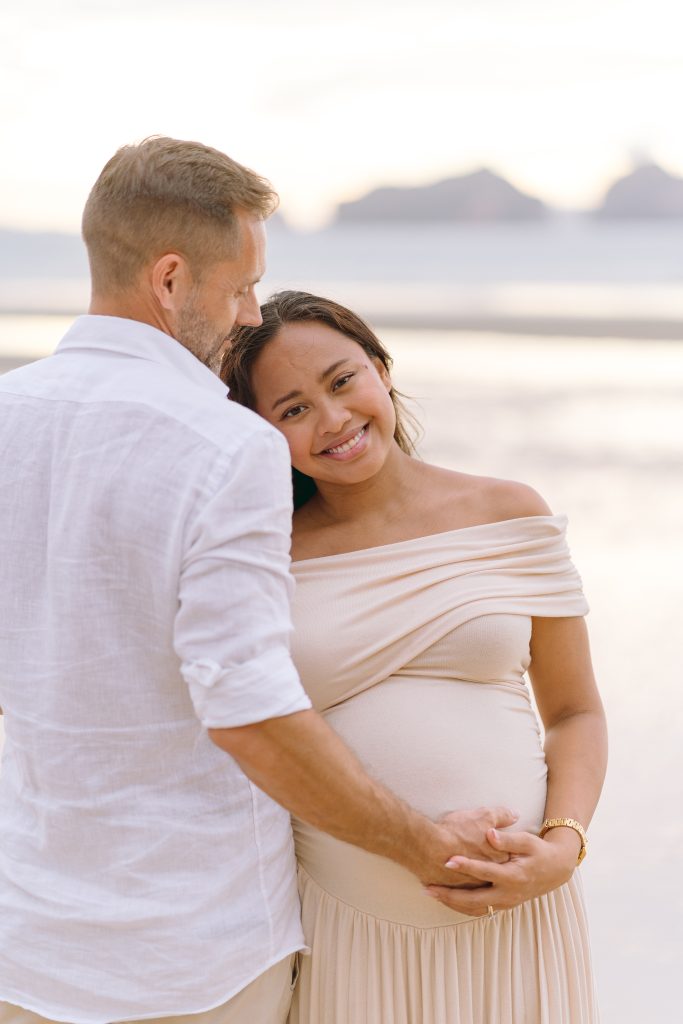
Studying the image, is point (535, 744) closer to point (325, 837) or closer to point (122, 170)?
point (325, 837)

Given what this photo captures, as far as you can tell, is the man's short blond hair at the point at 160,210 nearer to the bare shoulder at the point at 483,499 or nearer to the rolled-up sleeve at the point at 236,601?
the rolled-up sleeve at the point at 236,601

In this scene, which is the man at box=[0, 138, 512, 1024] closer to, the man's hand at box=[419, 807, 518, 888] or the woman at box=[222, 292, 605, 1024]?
the man's hand at box=[419, 807, 518, 888]

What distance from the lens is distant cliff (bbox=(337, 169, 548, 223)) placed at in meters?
28.4

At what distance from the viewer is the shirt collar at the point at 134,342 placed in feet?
5.17

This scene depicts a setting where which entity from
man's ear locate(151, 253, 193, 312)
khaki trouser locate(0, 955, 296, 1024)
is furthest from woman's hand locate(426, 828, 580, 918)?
man's ear locate(151, 253, 193, 312)

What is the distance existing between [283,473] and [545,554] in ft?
2.80

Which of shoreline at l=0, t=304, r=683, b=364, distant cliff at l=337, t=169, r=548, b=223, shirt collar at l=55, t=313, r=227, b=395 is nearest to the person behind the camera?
shirt collar at l=55, t=313, r=227, b=395

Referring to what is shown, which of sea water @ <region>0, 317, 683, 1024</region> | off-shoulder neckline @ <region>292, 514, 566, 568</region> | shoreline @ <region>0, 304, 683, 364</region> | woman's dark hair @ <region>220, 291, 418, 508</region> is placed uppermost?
woman's dark hair @ <region>220, 291, 418, 508</region>

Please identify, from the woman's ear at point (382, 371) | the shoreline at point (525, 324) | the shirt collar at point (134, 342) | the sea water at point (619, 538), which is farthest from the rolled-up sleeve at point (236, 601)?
the shoreline at point (525, 324)

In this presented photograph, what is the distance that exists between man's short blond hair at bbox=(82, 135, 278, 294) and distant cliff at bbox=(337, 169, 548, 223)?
27.4 metres

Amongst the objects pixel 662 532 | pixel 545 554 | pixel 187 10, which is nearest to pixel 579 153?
pixel 187 10

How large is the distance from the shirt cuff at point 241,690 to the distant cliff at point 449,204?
27753 millimetres

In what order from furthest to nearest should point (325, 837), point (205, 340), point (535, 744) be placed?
point (535, 744), point (325, 837), point (205, 340)

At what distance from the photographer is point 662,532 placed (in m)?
5.64
